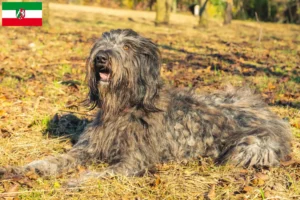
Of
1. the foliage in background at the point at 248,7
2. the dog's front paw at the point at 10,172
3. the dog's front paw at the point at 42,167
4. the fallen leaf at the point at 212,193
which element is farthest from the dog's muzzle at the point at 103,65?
the foliage in background at the point at 248,7

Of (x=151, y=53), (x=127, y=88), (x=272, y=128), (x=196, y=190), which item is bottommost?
(x=196, y=190)

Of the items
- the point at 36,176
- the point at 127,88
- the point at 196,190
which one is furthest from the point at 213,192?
the point at 36,176

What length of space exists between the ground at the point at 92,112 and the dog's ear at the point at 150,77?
2.85ft

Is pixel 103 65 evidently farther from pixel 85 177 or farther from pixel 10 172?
pixel 10 172

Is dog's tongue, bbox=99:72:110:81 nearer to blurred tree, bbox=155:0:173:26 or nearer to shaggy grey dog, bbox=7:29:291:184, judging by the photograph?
shaggy grey dog, bbox=7:29:291:184

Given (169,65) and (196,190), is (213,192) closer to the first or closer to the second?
(196,190)

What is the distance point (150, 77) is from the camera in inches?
222

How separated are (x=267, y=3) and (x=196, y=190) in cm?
→ 4243

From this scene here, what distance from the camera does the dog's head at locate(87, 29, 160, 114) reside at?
533 centimetres

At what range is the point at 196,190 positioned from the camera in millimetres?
5281

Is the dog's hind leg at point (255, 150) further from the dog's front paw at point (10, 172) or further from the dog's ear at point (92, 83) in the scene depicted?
the dog's front paw at point (10, 172)

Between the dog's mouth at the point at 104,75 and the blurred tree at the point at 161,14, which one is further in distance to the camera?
the blurred tree at the point at 161,14

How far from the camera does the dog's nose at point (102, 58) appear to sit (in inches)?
207

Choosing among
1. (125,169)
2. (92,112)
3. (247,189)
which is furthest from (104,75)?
(92,112)
